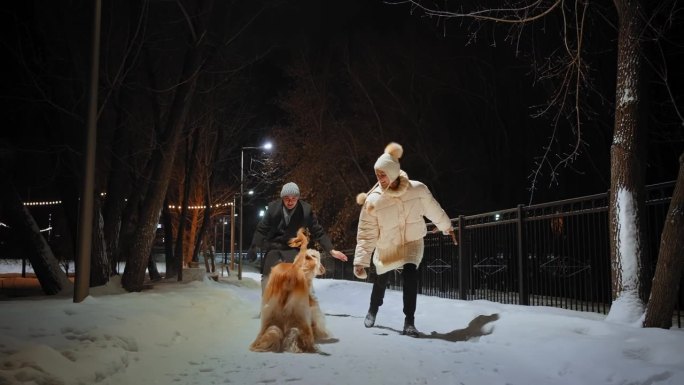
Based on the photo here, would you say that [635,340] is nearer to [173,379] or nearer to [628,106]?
[628,106]

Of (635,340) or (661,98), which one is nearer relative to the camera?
(635,340)

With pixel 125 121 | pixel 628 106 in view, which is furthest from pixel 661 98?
pixel 125 121

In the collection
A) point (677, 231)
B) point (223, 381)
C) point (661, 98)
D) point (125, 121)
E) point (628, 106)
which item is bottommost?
point (223, 381)

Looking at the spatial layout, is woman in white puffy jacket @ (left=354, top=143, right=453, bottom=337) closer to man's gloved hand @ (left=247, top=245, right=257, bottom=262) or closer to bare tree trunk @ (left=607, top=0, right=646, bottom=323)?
man's gloved hand @ (left=247, top=245, right=257, bottom=262)

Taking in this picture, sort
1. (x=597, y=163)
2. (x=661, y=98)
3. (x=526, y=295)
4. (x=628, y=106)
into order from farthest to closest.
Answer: (x=597, y=163)
(x=661, y=98)
(x=526, y=295)
(x=628, y=106)

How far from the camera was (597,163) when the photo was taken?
22.9 metres

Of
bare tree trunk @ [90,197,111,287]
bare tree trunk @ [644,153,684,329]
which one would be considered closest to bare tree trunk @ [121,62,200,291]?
bare tree trunk @ [90,197,111,287]

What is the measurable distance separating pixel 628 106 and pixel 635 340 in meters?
3.12

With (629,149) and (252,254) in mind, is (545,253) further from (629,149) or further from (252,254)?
(252,254)

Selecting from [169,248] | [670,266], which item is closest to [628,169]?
[670,266]

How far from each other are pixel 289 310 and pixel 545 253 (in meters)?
5.90

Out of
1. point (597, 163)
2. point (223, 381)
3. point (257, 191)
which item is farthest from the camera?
point (257, 191)

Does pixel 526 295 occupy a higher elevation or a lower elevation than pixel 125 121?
lower

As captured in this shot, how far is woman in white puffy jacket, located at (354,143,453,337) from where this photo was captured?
7418 mm
